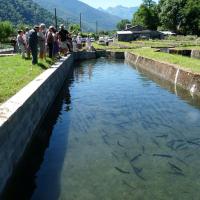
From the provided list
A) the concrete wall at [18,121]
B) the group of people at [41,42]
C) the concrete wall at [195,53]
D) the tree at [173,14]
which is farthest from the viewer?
the tree at [173,14]

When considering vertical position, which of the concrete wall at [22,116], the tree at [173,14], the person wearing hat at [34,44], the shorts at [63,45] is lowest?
the concrete wall at [22,116]

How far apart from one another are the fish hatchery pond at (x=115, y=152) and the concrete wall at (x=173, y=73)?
43.5 inches

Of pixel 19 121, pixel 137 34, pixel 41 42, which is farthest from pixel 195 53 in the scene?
pixel 137 34

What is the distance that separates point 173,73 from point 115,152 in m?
14.1

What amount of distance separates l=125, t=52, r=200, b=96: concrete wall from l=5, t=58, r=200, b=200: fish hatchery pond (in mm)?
1105

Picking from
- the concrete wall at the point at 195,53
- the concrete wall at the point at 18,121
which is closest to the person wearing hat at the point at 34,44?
the concrete wall at the point at 18,121

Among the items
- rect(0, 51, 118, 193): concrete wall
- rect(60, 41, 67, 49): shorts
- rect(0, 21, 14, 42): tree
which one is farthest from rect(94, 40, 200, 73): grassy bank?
rect(0, 21, 14, 42): tree

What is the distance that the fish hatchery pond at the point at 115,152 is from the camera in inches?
332

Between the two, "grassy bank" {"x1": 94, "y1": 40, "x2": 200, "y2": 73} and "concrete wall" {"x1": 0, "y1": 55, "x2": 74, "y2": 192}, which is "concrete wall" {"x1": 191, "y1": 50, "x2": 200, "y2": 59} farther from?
"concrete wall" {"x1": 0, "y1": 55, "x2": 74, "y2": 192}

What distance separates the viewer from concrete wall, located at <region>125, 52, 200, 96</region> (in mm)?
19511

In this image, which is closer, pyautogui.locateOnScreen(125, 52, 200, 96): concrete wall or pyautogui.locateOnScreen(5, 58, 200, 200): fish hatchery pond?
pyautogui.locateOnScreen(5, 58, 200, 200): fish hatchery pond

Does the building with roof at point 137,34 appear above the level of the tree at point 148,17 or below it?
below

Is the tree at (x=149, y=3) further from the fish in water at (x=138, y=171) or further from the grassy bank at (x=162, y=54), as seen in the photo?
the fish in water at (x=138, y=171)

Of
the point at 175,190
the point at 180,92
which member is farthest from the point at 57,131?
the point at 180,92
